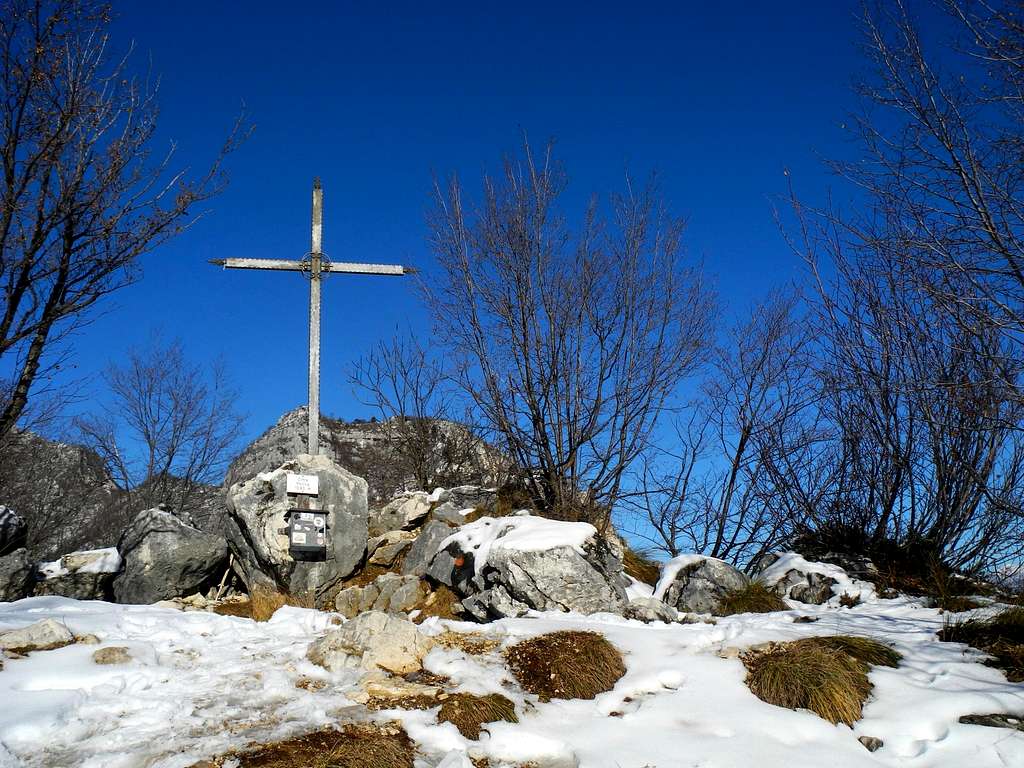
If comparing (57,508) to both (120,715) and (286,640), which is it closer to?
(286,640)

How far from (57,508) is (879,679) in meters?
17.0

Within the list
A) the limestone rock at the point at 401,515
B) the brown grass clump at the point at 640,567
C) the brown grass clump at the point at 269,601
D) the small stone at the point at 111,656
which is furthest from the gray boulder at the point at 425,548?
the small stone at the point at 111,656

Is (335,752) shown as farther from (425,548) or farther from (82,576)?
(82,576)

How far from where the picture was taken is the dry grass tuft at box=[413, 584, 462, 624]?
743 cm

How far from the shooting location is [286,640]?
591 centimetres

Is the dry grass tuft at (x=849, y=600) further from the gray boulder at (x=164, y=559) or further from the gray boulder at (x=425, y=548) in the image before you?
the gray boulder at (x=164, y=559)

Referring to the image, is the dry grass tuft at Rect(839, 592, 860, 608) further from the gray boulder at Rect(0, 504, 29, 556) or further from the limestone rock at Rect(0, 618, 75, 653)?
the gray boulder at Rect(0, 504, 29, 556)

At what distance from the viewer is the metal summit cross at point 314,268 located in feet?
30.6

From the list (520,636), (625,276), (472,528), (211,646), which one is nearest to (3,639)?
(211,646)

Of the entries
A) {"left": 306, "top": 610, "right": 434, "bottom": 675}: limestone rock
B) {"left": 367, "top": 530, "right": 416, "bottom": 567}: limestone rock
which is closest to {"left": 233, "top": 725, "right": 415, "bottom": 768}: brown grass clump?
{"left": 306, "top": 610, "right": 434, "bottom": 675}: limestone rock

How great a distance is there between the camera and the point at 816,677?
451 centimetres

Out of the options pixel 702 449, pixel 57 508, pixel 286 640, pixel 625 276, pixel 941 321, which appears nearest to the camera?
pixel 286 640

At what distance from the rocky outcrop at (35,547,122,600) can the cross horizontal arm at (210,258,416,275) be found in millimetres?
4169

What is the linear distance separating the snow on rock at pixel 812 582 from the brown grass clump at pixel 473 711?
4889 millimetres
